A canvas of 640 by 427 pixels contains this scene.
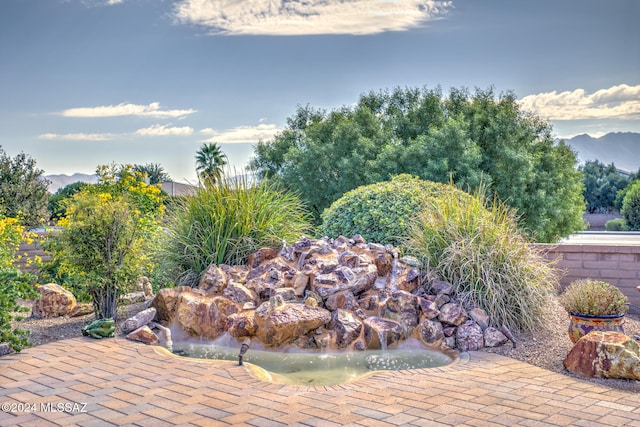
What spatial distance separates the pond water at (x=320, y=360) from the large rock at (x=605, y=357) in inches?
45.2

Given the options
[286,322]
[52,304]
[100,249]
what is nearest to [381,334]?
[286,322]

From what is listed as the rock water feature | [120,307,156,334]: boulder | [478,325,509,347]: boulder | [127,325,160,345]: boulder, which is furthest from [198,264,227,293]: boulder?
[478,325,509,347]: boulder

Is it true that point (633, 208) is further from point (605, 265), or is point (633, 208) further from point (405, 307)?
point (405, 307)

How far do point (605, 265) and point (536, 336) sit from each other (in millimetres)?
2648

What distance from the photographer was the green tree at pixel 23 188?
2048cm

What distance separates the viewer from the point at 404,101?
25500mm

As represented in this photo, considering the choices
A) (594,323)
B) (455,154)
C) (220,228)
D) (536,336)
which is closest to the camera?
(594,323)

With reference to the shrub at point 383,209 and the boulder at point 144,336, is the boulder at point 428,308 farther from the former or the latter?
the boulder at point 144,336

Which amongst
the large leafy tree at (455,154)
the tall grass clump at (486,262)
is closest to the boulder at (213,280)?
the tall grass clump at (486,262)

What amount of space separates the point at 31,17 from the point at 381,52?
737 cm

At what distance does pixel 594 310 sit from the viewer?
5.88 meters

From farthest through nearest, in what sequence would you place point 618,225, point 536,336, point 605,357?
point 618,225, point 536,336, point 605,357

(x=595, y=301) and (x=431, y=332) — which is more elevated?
(x=595, y=301)

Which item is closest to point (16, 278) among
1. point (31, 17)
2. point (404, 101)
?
point (31, 17)
